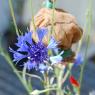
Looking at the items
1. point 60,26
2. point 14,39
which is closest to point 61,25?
point 60,26

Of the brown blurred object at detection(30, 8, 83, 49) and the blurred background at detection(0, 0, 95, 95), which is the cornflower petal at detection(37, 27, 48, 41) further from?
the blurred background at detection(0, 0, 95, 95)

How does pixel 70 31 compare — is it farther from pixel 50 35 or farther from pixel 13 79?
pixel 13 79

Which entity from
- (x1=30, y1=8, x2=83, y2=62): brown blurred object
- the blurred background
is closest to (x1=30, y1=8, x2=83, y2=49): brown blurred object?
(x1=30, y1=8, x2=83, y2=62): brown blurred object

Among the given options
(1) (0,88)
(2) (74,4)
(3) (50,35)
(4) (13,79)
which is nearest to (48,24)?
(3) (50,35)

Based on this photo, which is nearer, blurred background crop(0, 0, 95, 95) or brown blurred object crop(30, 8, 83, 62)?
brown blurred object crop(30, 8, 83, 62)

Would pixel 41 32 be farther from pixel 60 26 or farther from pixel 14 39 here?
pixel 14 39

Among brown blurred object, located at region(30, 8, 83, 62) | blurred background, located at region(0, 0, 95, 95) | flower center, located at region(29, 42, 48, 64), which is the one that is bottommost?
blurred background, located at region(0, 0, 95, 95)

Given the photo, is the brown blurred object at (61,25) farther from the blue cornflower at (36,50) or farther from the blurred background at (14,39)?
the blurred background at (14,39)

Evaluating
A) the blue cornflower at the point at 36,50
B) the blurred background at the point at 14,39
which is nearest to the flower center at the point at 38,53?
the blue cornflower at the point at 36,50
